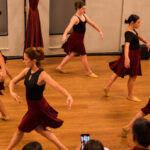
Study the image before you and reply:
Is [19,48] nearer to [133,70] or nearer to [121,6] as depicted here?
[121,6]

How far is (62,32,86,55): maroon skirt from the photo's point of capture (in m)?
6.58

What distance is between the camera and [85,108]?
5430 millimetres

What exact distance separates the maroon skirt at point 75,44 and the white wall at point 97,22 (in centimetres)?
113

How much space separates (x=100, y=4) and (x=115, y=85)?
2.25 m

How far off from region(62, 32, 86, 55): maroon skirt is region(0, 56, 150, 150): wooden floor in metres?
0.49

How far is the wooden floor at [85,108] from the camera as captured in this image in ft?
15.0

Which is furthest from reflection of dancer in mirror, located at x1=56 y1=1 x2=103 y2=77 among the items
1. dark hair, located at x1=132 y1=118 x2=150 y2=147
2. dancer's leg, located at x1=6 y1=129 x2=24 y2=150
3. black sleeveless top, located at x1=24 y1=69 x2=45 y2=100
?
dark hair, located at x1=132 y1=118 x2=150 y2=147

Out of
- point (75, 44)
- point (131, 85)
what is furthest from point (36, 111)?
point (75, 44)

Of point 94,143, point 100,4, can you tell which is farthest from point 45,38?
point 94,143

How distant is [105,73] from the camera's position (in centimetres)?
705

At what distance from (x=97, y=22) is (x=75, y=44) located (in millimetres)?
1576

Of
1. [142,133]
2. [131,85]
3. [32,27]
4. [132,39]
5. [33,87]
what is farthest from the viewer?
[32,27]

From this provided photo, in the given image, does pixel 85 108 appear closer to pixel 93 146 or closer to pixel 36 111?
pixel 36 111

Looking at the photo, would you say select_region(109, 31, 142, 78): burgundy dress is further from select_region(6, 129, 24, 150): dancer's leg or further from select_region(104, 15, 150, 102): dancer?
select_region(6, 129, 24, 150): dancer's leg
